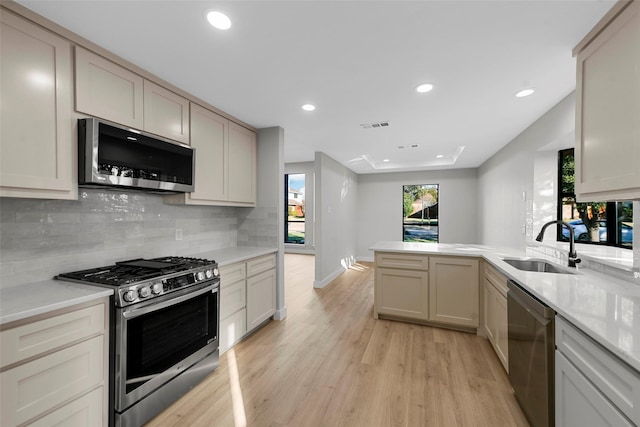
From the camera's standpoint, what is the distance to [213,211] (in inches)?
125

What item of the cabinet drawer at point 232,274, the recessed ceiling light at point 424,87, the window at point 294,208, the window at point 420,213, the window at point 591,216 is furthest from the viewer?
the window at point 294,208

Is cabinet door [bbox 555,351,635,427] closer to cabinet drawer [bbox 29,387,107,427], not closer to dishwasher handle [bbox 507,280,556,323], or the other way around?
dishwasher handle [bbox 507,280,556,323]

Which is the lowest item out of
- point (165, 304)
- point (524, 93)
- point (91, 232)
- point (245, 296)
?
point (245, 296)

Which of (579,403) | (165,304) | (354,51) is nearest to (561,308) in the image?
(579,403)

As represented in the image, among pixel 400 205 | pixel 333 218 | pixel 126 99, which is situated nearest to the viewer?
pixel 126 99

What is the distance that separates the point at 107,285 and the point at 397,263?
281 cm

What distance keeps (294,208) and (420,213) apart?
3560mm

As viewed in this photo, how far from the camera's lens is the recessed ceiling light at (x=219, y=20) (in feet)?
4.70

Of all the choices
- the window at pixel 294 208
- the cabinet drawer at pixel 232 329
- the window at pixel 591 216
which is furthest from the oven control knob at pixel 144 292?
the window at pixel 294 208

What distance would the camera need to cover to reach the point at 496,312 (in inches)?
94.0

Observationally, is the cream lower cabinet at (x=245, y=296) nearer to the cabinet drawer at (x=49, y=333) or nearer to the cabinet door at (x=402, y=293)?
the cabinet drawer at (x=49, y=333)

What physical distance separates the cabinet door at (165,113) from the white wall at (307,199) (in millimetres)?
4883

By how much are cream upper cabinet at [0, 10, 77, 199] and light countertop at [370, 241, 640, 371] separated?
2.77 meters

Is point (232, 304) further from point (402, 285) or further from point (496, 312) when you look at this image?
point (496, 312)
